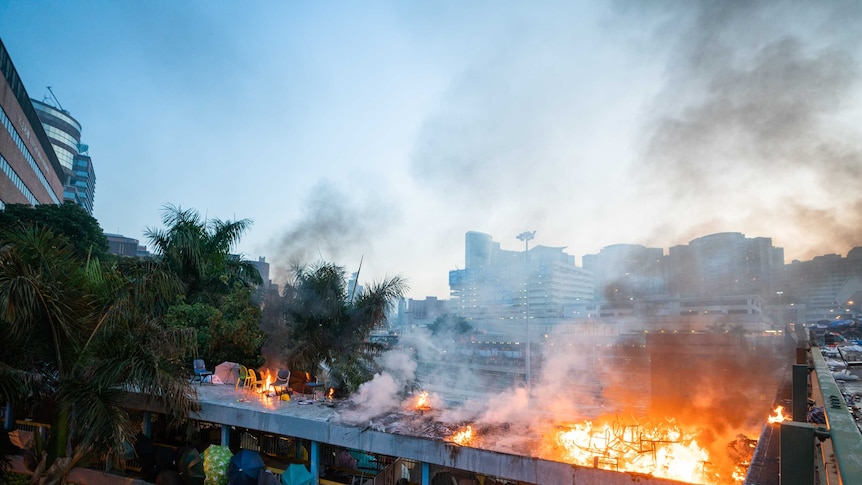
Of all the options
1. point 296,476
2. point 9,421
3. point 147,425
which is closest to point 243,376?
point 147,425

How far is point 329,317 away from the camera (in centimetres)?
1591

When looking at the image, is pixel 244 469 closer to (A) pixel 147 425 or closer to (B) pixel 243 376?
(A) pixel 147 425

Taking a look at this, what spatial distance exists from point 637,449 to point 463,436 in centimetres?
332

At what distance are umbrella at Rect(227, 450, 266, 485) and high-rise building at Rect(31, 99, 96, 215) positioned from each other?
69.2 meters

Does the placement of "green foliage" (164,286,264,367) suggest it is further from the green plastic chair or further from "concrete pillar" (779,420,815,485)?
"concrete pillar" (779,420,815,485)

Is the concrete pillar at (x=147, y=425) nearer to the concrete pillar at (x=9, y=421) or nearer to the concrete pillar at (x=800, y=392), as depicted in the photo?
the concrete pillar at (x=9, y=421)

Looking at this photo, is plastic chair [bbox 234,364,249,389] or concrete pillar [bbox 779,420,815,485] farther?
plastic chair [bbox 234,364,249,389]

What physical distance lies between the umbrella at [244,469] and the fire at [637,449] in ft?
19.7

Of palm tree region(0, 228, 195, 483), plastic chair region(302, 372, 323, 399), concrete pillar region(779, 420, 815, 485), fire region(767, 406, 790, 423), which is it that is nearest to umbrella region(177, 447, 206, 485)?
palm tree region(0, 228, 195, 483)

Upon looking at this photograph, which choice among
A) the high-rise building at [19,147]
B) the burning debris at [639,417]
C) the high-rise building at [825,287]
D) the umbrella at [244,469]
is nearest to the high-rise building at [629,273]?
the burning debris at [639,417]

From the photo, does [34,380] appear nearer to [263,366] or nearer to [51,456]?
[51,456]

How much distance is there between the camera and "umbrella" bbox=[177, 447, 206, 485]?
1022cm

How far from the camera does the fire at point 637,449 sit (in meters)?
7.66

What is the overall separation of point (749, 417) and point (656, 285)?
1274cm
